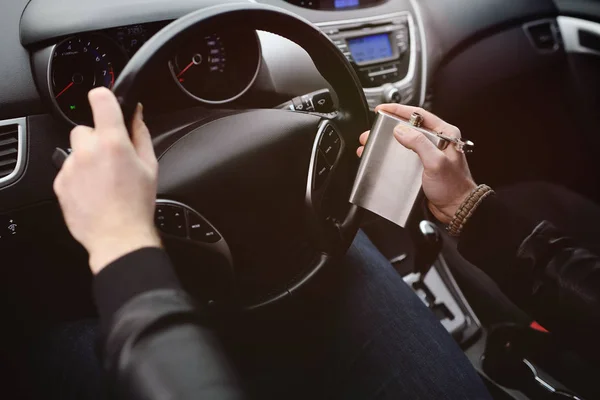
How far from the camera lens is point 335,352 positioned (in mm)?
962

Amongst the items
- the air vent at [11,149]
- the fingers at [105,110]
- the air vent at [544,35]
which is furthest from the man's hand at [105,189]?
the air vent at [544,35]

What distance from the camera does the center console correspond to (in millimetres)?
1450

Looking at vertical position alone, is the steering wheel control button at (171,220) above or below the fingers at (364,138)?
below

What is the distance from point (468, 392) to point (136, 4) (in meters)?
0.86

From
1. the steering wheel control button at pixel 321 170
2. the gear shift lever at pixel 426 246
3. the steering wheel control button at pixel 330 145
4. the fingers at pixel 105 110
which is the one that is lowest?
the gear shift lever at pixel 426 246

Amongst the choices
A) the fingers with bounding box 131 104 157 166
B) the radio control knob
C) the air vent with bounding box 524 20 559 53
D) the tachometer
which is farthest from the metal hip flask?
the air vent with bounding box 524 20 559 53

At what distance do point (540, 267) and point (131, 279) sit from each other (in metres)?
0.64

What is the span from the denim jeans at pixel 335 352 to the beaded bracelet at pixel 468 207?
196 mm

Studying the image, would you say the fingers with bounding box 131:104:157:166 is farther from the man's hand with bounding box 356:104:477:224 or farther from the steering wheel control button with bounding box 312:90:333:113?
the steering wheel control button with bounding box 312:90:333:113

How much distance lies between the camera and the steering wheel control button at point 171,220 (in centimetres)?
75

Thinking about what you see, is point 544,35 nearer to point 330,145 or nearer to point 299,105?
point 299,105

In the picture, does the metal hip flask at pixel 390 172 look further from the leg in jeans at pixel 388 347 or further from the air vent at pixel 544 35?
the air vent at pixel 544 35

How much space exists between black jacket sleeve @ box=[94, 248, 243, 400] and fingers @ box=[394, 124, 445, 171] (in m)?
0.40

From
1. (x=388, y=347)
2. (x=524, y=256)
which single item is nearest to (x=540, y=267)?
(x=524, y=256)
